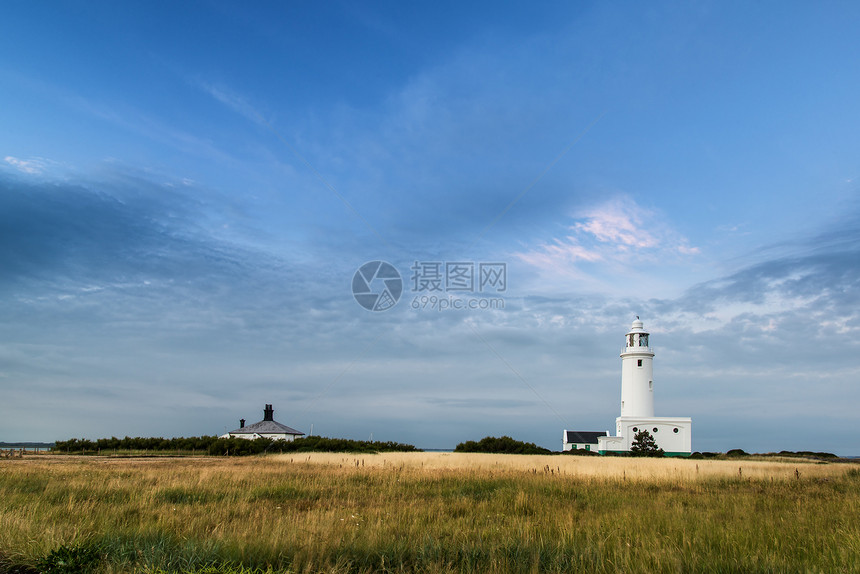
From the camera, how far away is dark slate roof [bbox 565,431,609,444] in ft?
229

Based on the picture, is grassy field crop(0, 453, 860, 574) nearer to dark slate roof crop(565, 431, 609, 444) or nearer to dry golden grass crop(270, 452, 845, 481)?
dry golden grass crop(270, 452, 845, 481)

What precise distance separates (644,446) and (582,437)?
16973mm

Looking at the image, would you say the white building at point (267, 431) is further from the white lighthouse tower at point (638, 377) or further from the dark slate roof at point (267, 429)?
the white lighthouse tower at point (638, 377)

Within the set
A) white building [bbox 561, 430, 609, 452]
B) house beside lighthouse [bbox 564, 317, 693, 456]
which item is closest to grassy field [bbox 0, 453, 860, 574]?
house beside lighthouse [bbox 564, 317, 693, 456]

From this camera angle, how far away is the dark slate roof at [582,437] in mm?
69831

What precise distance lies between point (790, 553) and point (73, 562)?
8.16 m

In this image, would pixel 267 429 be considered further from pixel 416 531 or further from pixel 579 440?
pixel 416 531

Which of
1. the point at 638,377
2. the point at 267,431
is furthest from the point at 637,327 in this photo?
the point at 267,431

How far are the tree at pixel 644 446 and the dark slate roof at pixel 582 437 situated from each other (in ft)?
43.4

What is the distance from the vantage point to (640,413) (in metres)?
58.9

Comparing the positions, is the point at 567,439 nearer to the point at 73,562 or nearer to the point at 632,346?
the point at 632,346

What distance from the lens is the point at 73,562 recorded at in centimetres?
560

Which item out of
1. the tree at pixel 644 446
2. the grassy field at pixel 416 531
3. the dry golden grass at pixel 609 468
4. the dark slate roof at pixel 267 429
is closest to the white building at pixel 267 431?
the dark slate roof at pixel 267 429

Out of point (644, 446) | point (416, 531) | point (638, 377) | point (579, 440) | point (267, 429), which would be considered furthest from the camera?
point (579, 440)
